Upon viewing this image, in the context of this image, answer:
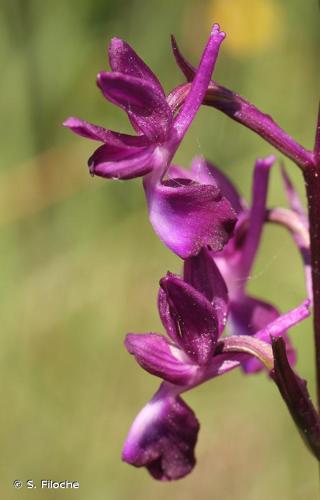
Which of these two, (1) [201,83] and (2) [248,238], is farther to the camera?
(2) [248,238]

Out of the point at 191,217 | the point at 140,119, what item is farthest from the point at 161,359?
the point at 140,119

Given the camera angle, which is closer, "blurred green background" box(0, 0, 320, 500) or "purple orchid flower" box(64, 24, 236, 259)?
"purple orchid flower" box(64, 24, 236, 259)

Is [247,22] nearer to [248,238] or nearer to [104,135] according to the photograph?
[248,238]

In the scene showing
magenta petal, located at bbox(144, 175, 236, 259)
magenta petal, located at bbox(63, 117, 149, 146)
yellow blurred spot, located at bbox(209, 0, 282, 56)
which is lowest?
magenta petal, located at bbox(144, 175, 236, 259)

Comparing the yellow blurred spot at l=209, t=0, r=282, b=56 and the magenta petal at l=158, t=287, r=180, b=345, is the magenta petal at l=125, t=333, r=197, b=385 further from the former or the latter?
the yellow blurred spot at l=209, t=0, r=282, b=56

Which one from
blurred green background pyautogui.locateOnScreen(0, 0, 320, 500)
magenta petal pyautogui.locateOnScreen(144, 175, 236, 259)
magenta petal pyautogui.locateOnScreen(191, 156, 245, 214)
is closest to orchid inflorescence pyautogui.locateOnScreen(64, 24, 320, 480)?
magenta petal pyautogui.locateOnScreen(144, 175, 236, 259)

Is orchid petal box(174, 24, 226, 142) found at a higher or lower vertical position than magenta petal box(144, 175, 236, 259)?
Answer: higher

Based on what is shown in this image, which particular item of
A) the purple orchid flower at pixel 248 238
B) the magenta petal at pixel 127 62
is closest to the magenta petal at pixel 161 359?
the purple orchid flower at pixel 248 238
